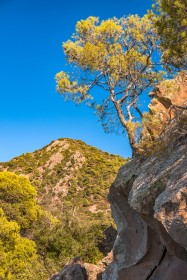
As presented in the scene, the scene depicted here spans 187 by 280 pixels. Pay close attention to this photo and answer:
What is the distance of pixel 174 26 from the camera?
12.5 meters

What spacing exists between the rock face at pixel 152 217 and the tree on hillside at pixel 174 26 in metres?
3.33

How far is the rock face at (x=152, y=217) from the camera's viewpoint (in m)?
11.0

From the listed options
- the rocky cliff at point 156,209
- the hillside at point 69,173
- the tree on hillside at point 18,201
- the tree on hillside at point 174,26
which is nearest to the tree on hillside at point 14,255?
the tree on hillside at point 18,201

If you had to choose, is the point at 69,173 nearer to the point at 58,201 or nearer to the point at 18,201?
the point at 58,201

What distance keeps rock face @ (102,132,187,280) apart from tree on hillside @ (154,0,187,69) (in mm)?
3328

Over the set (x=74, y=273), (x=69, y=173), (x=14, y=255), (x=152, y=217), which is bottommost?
(x=74, y=273)

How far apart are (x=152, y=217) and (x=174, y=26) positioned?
21.8 feet

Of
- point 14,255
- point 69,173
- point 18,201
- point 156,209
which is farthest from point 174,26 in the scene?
point 69,173

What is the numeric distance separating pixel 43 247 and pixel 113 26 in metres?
24.6

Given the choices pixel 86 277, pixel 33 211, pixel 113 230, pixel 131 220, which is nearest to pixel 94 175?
pixel 113 230

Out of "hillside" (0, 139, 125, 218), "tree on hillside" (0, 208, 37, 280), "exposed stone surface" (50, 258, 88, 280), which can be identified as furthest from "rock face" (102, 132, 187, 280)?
"hillside" (0, 139, 125, 218)

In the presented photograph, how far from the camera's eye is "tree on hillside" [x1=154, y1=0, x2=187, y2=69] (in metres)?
11.9

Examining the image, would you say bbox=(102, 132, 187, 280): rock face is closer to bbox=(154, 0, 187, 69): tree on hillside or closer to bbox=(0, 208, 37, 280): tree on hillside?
bbox=(154, 0, 187, 69): tree on hillside

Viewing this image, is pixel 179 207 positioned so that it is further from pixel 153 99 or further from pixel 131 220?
pixel 153 99
